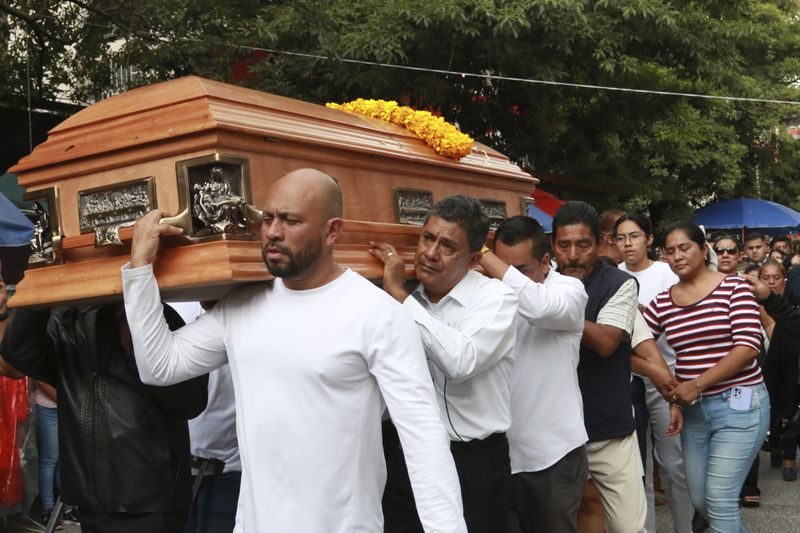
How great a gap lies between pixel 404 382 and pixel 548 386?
5.25 ft

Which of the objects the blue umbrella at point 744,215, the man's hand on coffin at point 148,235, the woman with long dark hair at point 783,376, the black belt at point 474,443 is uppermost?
the blue umbrella at point 744,215

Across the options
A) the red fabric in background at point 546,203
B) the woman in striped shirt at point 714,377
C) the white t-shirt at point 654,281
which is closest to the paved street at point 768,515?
the white t-shirt at point 654,281

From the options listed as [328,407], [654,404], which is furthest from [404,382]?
[654,404]

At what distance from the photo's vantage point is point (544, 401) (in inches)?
169

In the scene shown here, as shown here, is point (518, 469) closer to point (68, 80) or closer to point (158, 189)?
point (158, 189)

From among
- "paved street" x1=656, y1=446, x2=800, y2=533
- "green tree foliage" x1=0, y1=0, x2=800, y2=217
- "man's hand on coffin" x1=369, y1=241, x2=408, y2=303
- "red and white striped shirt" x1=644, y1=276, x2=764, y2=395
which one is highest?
"green tree foliage" x1=0, y1=0, x2=800, y2=217

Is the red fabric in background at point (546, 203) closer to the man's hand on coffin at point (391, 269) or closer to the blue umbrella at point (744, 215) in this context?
the blue umbrella at point (744, 215)

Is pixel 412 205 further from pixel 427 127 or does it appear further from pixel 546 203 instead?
pixel 546 203

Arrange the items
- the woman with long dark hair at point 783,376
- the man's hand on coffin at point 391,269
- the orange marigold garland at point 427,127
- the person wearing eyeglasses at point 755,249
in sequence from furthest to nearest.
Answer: the person wearing eyeglasses at point 755,249 < the woman with long dark hair at point 783,376 < the orange marigold garland at point 427,127 < the man's hand on coffin at point 391,269

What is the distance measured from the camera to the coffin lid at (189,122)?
3176 millimetres

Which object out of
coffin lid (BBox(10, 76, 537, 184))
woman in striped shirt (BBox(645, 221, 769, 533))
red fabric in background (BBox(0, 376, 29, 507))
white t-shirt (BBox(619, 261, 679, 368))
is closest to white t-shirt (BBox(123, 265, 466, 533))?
coffin lid (BBox(10, 76, 537, 184))

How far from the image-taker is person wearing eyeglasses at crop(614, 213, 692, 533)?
581 centimetres

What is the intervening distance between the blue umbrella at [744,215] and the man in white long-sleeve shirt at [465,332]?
17.3 meters

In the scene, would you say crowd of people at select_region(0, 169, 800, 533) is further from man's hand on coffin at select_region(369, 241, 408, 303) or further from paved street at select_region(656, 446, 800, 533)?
paved street at select_region(656, 446, 800, 533)
